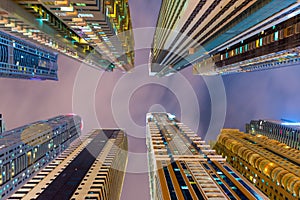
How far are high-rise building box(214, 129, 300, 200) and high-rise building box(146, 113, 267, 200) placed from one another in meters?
19.2

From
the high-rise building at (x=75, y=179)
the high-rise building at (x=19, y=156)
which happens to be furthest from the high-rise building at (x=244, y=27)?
the high-rise building at (x=19, y=156)

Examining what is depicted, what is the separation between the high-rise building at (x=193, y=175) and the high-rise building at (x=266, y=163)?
19.2 metres

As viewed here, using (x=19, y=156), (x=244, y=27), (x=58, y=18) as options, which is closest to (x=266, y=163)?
(x=244, y=27)

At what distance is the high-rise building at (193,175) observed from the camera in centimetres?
6994

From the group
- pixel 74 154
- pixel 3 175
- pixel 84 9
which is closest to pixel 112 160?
pixel 74 154

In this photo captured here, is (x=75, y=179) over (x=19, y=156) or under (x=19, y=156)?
under

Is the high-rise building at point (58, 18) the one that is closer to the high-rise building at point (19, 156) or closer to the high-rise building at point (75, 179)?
the high-rise building at point (75, 179)

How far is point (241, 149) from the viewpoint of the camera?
140250 mm

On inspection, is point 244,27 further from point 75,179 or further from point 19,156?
point 19,156

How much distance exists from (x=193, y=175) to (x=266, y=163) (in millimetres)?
44181

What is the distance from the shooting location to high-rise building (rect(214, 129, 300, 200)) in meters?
96.7

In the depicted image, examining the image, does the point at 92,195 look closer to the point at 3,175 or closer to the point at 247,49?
the point at 3,175

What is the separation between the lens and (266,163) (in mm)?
112938

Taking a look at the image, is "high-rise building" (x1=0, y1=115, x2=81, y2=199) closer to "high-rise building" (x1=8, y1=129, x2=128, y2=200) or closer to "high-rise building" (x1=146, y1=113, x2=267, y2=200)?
"high-rise building" (x1=8, y1=129, x2=128, y2=200)
